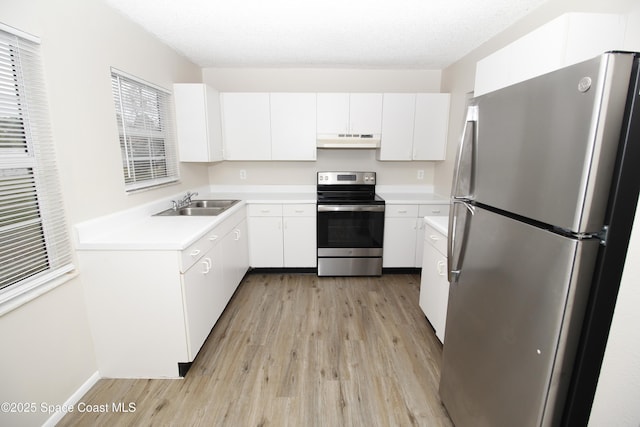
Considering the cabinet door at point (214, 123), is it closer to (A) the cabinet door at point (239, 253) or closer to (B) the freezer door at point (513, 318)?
(A) the cabinet door at point (239, 253)

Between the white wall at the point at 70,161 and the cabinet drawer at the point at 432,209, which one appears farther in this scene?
the cabinet drawer at the point at 432,209

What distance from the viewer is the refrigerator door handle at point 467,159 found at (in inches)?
51.0

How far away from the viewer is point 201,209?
2.78 m

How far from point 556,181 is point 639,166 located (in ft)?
0.59

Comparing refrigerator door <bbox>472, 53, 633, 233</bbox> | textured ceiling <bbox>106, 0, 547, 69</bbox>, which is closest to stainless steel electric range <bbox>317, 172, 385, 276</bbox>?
textured ceiling <bbox>106, 0, 547, 69</bbox>

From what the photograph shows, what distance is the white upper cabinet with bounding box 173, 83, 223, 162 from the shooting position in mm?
2910

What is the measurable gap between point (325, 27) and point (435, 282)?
2169 mm

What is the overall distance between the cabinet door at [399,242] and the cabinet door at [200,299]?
187cm

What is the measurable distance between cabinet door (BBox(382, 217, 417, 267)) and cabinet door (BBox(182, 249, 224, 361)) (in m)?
1.87

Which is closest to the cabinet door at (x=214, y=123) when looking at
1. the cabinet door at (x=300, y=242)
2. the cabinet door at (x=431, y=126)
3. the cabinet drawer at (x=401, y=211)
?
the cabinet door at (x=300, y=242)

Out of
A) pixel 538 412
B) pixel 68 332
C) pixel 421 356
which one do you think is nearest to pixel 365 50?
Result: pixel 421 356

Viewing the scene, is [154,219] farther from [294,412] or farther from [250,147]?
[294,412]

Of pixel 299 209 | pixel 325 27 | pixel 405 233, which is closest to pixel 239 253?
pixel 299 209

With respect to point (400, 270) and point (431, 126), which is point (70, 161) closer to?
point (400, 270)
